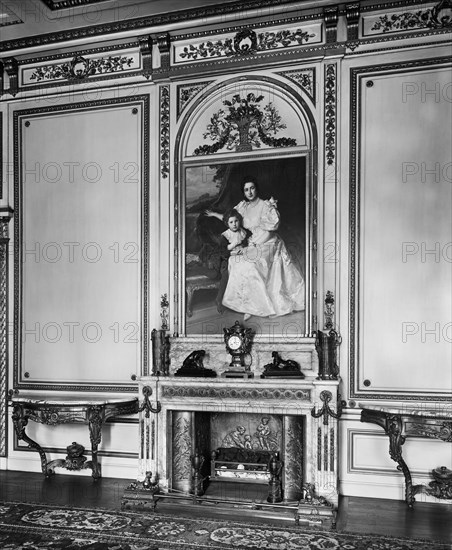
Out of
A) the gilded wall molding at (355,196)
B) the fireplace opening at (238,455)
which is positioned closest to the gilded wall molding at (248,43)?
the gilded wall molding at (355,196)

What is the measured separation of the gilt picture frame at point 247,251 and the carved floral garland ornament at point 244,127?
0.13 meters

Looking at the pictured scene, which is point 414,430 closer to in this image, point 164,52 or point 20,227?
point 164,52

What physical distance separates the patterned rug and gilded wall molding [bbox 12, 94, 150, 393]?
146cm

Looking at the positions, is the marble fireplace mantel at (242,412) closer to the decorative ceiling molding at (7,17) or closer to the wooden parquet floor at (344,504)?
the wooden parquet floor at (344,504)

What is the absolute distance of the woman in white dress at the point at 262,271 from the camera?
523cm

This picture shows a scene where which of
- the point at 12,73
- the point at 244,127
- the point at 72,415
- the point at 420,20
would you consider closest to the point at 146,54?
the point at 244,127

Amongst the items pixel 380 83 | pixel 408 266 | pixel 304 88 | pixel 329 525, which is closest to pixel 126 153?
pixel 304 88

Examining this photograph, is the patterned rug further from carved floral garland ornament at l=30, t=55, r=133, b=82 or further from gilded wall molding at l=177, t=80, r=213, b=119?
carved floral garland ornament at l=30, t=55, r=133, b=82

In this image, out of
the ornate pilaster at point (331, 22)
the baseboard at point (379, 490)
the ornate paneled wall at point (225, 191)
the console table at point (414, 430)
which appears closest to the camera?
the console table at point (414, 430)

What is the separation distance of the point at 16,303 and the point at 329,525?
3.71 metres

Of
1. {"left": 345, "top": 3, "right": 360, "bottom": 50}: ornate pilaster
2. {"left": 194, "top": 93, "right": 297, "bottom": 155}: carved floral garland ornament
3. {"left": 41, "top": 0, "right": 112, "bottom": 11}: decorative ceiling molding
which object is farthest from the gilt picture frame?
{"left": 41, "top": 0, "right": 112, "bottom": 11}: decorative ceiling molding

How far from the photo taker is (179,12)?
5.46 m

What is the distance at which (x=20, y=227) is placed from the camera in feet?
19.9

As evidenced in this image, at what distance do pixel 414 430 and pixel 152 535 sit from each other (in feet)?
6.93
